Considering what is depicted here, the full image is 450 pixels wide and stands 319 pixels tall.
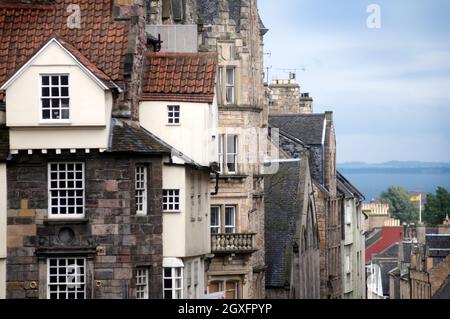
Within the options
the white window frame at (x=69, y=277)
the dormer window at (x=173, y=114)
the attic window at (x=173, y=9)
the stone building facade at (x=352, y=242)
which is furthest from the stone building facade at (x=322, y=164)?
the white window frame at (x=69, y=277)

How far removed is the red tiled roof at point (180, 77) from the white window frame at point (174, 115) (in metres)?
0.24

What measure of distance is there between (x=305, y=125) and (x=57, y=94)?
3415cm

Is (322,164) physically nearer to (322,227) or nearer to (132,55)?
(322,227)

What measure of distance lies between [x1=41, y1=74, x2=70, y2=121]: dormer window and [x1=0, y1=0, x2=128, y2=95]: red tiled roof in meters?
1.32

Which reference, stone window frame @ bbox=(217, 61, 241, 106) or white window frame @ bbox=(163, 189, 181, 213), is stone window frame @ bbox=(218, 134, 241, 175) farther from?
white window frame @ bbox=(163, 189, 181, 213)

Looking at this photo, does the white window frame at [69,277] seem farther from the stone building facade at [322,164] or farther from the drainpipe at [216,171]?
the stone building facade at [322,164]

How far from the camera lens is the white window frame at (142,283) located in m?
43.2

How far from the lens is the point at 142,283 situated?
43.4 meters

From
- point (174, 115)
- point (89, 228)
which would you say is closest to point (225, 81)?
point (174, 115)

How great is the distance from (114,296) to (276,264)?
21793mm

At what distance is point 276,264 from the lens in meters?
64.1

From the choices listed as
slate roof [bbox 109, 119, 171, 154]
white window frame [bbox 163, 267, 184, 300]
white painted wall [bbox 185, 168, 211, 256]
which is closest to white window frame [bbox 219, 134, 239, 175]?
white painted wall [bbox 185, 168, 211, 256]

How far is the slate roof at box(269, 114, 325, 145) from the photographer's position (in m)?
75.5
